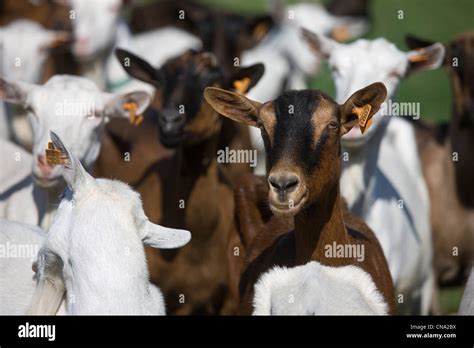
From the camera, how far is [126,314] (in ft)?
17.5

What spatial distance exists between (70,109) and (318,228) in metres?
2.26

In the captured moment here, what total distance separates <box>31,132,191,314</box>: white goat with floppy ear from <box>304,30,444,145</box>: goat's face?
9.87ft

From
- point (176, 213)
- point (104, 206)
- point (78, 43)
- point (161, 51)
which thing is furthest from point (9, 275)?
point (161, 51)

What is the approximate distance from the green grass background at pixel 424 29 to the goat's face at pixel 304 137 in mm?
8474

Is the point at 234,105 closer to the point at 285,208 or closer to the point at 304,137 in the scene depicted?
the point at 304,137

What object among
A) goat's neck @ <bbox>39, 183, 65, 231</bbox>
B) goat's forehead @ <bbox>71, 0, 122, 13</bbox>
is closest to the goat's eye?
goat's neck @ <bbox>39, 183, 65, 231</bbox>

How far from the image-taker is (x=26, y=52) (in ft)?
35.0

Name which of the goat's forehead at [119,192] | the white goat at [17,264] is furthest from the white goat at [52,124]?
the goat's forehead at [119,192]

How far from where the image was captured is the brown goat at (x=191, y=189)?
27.6 ft

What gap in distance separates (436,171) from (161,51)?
11.6 feet

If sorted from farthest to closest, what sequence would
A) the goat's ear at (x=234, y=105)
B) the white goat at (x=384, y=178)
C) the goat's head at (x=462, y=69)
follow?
the goat's head at (x=462, y=69) < the white goat at (x=384, y=178) < the goat's ear at (x=234, y=105)

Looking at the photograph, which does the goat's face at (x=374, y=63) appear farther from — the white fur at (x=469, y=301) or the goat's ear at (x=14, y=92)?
the goat's ear at (x=14, y=92)

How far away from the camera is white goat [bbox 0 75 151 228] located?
26.3ft
